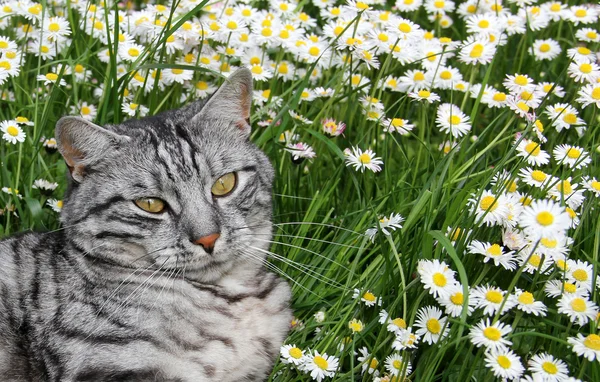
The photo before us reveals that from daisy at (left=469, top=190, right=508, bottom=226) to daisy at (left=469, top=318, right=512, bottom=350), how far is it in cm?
48

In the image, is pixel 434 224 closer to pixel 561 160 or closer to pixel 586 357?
pixel 561 160

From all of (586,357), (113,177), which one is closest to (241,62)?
(113,177)

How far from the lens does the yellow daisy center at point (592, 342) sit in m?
2.60

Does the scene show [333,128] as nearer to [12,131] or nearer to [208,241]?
[208,241]

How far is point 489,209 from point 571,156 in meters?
0.75

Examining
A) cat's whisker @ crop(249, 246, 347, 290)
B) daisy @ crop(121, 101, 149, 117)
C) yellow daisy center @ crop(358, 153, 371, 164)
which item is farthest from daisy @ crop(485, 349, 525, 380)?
daisy @ crop(121, 101, 149, 117)

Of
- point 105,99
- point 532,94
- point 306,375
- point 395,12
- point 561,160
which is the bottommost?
point 306,375

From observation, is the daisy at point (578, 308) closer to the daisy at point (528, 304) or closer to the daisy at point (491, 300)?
the daisy at point (528, 304)

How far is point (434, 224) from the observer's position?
348cm

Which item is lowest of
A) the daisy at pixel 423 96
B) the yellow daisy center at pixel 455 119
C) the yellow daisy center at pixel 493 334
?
the yellow daisy center at pixel 493 334

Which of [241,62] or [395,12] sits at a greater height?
[395,12]

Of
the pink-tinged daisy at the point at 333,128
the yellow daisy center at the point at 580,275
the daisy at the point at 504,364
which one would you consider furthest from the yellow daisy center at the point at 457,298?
the pink-tinged daisy at the point at 333,128

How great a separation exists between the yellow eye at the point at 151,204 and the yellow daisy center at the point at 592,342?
1557mm

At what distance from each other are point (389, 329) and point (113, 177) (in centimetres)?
119
